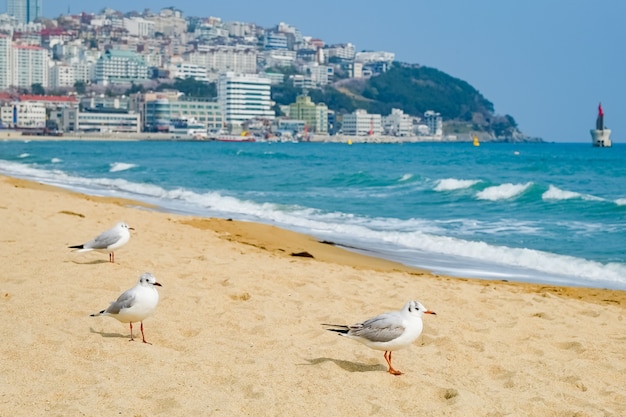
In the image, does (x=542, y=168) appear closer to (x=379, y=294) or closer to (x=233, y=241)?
(x=233, y=241)

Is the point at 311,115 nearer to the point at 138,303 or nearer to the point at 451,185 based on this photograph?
the point at 451,185

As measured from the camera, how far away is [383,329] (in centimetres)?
515

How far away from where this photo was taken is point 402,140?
172750 millimetres

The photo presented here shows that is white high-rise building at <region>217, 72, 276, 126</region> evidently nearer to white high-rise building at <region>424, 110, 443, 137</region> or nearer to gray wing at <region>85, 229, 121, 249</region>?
white high-rise building at <region>424, 110, 443, 137</region>

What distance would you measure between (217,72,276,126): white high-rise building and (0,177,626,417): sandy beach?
482 ft

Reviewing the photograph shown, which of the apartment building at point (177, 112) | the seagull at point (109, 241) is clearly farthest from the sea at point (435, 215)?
the apartment building at point (177, 112)

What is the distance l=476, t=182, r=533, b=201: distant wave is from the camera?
79.2ft

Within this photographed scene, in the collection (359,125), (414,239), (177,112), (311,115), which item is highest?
(311,115)

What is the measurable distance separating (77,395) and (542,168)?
45.0m

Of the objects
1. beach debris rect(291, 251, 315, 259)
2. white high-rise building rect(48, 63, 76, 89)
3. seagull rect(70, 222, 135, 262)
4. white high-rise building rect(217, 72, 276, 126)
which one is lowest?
beach debris rect(291, 251, 315, 259)

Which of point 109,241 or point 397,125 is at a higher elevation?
point 397,125

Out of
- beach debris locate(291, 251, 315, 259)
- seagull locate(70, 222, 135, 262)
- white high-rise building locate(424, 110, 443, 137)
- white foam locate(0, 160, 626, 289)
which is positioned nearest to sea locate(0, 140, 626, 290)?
white foam locate(0, 160, 626, 289)

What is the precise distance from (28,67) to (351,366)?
604 feet

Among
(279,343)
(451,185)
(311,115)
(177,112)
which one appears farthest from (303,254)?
(311,115)
